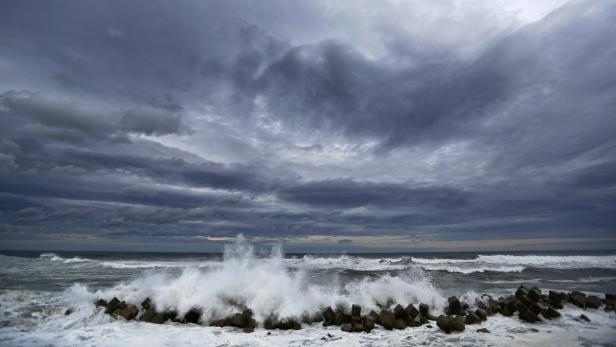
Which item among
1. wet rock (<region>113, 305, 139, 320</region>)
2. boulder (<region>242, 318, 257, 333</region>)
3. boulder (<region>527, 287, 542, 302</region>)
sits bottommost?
boulder (<region>242, 318, 257, 333</region>)

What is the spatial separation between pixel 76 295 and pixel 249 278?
6.56m

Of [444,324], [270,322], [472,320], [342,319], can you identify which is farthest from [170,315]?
[472,320]

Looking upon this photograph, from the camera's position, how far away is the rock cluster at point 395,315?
8328 mm

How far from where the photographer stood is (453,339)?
728 centimetres

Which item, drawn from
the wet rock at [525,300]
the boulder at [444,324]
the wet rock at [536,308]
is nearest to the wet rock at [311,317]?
the boulder at [444,324]

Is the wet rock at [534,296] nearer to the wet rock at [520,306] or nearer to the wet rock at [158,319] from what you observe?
the wet rock at [520,306]

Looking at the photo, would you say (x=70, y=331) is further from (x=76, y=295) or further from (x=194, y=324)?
(x=76, y=295)

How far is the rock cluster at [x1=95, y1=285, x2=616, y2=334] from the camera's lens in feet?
27.3

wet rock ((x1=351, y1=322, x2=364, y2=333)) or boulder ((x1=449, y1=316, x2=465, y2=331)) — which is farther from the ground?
boulder ((x1=449, y1=316, x2=465, y2=331))

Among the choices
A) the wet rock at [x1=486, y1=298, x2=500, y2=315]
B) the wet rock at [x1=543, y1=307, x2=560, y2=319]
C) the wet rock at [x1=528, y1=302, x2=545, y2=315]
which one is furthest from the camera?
the wet rock at [x1=486, y1=298, x2=500, y2=315]

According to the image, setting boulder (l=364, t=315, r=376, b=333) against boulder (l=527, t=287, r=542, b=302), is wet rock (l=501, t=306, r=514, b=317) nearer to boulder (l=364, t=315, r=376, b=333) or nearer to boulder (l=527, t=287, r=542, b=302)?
boulder (l=527, t=287, r=542, b=302)

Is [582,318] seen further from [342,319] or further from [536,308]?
[342,319]

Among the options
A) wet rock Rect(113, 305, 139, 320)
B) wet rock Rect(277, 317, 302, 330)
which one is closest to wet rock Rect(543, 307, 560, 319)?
wet rock Rect(277, 317, 302, 330)

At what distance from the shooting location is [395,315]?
29.1 ft
